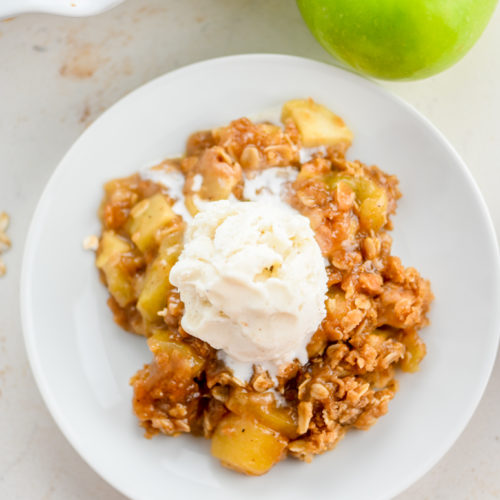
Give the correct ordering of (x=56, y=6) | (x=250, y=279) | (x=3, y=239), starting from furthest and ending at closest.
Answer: (x=3, y=239) < (x=56, y=6) < (x=250, y=279)

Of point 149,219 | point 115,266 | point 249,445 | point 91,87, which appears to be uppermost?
point 91,87

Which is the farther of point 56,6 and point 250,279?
point 56,6

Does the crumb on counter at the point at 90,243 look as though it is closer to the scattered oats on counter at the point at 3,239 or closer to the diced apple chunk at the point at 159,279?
the diced apple chunk at the point at 159,279

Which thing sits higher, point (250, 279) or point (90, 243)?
point (250, 279)

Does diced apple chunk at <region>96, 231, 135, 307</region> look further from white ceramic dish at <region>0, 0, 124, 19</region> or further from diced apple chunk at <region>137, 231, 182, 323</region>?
white ceramic dish at <region>0, 0, 124, 19</region>

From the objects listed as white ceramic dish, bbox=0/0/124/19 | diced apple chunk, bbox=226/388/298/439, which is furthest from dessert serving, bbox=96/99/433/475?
white ceramic dish, bbox=0/0/124/19

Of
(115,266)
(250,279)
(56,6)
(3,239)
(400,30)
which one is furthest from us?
(3,239)

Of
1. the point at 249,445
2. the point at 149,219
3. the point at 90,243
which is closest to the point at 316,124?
the point at 149,219

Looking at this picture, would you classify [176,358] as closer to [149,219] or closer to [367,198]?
[149,219]
